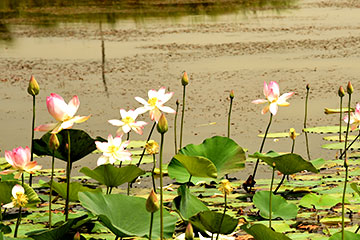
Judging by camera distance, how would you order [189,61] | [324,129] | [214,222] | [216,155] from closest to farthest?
[214,222] → [216,155] → [324,129] → [189,61]

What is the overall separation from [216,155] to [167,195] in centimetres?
25

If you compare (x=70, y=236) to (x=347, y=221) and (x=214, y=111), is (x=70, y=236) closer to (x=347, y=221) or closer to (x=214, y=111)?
(x=347, y=221)

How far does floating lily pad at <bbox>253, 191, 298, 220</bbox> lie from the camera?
1.96m

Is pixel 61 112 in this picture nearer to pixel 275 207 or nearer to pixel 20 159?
pixel 20 159

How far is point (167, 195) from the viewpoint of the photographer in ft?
7.64

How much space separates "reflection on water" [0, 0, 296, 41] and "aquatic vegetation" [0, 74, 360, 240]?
691 centimetres

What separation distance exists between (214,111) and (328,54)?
2435 mm

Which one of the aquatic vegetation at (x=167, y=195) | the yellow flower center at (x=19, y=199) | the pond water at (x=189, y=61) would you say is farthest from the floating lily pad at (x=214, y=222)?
the pond water at (x=189, y=61)

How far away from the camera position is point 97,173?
1.89 m

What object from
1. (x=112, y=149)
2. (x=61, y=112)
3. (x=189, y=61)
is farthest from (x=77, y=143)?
(x=189, y=61)

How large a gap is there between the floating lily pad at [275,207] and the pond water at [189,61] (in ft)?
3.75

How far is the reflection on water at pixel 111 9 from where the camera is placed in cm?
986

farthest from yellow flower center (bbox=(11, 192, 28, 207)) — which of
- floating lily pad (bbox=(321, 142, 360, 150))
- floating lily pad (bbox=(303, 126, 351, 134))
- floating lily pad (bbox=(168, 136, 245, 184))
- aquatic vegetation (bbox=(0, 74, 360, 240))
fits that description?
floating lily pad (bbox=(303, 126, 351, 134))

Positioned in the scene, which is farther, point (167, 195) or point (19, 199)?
point (167, 195)
